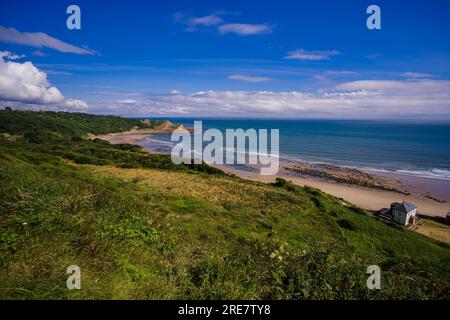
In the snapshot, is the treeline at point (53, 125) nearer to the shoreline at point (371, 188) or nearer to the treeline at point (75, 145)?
the treeline at point (75, 145)

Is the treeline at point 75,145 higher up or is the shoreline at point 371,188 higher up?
the treeline at point 75,145

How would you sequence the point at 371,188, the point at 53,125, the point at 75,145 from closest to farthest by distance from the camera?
the point at 371,188
the point at 75,145
the point at 53,125

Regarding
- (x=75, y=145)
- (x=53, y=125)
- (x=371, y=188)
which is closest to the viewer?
(x=371, y=188)

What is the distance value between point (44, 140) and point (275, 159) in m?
48.7

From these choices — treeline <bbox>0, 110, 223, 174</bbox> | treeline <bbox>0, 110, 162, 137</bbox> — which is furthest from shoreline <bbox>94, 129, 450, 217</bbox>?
treeline <bbox>0, 110, 162, 137</bbox>

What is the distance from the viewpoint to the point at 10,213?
5.81 metres

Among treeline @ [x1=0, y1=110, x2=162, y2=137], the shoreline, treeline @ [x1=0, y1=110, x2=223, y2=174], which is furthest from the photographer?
treeline @ [x1=0, y1=110, x2=162, y2=137]

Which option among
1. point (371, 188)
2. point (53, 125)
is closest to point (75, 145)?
point (53, 125)

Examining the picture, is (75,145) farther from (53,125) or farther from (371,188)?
(371,188)

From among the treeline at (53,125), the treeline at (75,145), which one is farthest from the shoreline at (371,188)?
the treeline at (53,125)

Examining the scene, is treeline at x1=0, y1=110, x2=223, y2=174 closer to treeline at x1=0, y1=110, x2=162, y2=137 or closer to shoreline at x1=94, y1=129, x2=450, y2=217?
treeline at x1=0, y1=110, x2=162, y2=137

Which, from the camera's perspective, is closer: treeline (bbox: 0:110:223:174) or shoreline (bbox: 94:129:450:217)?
shoreline (bbox: 94:129:450:217)

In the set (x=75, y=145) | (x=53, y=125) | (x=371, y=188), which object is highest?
(x=53, y=125)
